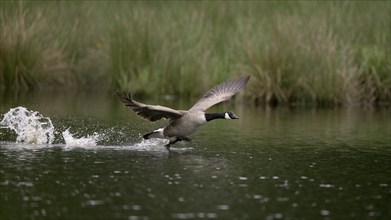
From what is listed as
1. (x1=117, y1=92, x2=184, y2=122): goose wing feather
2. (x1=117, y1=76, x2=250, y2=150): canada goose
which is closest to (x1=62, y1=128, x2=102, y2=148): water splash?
(x1=117, y1=76, x2=250, y2=150): canada goose

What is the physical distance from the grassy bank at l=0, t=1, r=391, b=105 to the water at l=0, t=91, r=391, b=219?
5153mm

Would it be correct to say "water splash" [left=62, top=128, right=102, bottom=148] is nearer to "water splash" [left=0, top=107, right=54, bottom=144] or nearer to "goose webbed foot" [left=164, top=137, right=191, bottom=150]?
"water splash" [left=0, top=107, right=54, bottom=144]

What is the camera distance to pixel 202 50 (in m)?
28.2

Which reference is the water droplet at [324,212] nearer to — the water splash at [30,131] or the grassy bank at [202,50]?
the water splash at [30,131]

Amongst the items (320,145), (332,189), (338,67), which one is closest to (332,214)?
(332,189)

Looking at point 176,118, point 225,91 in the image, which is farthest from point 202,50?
point 176,118

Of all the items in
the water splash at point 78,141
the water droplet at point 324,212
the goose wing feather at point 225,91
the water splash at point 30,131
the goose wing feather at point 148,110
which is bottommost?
the water droplet at point 324,212

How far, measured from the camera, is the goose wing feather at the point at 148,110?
1505 cm

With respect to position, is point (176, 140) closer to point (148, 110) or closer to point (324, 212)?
point (148, 110)

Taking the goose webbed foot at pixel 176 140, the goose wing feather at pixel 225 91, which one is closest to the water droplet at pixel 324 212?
the goose webbed foot at pixel 176 140

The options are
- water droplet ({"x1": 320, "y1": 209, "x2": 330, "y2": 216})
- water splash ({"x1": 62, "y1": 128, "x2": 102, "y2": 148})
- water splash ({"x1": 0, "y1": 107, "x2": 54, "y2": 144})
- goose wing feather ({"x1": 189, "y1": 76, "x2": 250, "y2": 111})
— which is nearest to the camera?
water droplet ({"x1": 320, "y1": 209, "x2": 330, "y2": 216})

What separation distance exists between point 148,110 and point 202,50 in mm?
12763

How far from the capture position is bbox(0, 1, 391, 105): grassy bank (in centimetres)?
2644

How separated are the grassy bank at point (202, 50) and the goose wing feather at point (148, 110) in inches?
412
